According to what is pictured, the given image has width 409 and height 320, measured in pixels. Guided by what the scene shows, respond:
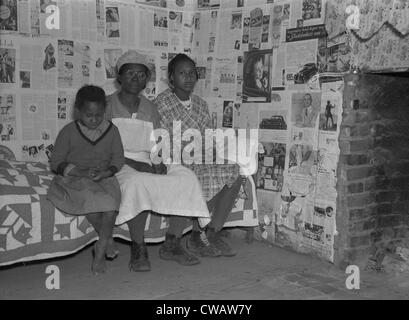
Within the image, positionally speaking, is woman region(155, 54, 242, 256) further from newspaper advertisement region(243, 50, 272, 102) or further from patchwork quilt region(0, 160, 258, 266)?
patchwork quilt region(0, 160, 258, 266)

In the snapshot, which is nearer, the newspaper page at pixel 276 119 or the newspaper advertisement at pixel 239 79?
the newspaper page at pixel 276 119

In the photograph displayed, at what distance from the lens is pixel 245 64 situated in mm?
3607

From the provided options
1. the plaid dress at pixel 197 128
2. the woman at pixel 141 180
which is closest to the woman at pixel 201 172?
the plaid dress at pixel 197 128

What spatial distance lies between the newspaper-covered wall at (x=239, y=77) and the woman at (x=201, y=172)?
37 cm

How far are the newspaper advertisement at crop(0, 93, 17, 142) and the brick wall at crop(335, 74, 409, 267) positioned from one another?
84.9 inches

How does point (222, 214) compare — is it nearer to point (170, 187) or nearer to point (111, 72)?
point (170, 187)

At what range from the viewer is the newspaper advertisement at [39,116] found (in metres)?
3.34

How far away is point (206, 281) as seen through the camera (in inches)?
110

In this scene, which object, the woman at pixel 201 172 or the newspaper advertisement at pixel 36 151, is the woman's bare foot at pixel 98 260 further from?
the newspaper advertisement at pixel 36 151

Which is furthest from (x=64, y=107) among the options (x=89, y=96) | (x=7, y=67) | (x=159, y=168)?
(x=159, y=168)

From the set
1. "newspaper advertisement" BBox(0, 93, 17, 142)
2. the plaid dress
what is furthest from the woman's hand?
"newspaper advertisement" BBox(0, 93, 17, 142)

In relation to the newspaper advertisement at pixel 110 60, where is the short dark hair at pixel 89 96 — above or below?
below

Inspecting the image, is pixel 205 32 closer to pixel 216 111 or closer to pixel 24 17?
pixel 216 111

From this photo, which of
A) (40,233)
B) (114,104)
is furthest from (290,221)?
(40,233)
